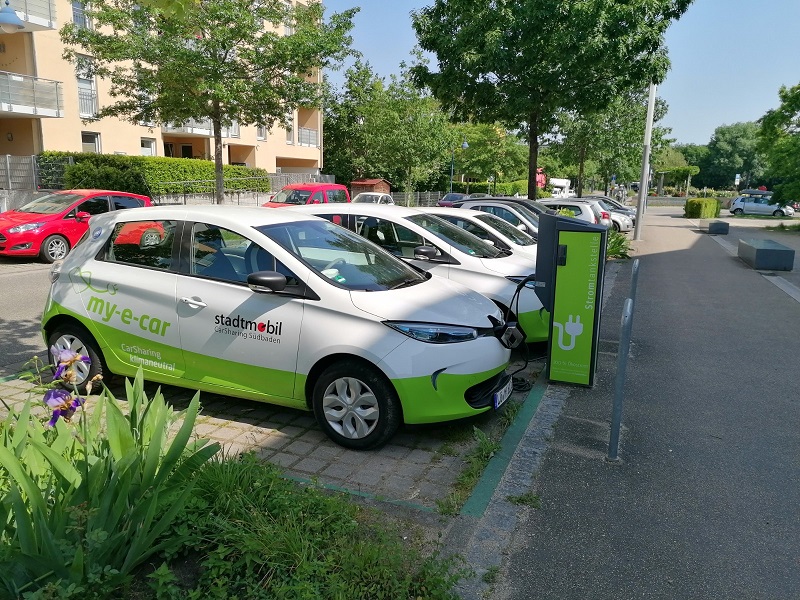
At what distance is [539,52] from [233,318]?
41.6 ft

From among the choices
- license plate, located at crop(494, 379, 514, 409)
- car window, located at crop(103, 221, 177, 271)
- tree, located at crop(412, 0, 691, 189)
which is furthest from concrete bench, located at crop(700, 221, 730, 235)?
car window, located at crop(103, 221, 177, 271)

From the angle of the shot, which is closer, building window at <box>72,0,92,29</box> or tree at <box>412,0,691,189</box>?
tree at <box>412,0,691,189</box>

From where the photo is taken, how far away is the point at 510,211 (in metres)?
12.9

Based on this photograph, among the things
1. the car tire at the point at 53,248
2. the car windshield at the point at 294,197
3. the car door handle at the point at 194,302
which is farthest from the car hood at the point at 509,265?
the car windshield at the point at 294,197

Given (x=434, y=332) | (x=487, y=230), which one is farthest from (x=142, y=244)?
(x=487, y=230)

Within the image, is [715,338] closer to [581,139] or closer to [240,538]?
[240,538]

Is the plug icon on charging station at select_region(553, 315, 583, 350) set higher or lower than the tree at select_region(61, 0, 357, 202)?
lower

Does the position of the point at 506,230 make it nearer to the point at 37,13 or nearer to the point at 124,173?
the point at 124,173

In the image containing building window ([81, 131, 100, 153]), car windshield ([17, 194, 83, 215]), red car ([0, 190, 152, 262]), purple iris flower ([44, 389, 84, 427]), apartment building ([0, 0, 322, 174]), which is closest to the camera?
purple iris flower ([44, 389, 84, 427])

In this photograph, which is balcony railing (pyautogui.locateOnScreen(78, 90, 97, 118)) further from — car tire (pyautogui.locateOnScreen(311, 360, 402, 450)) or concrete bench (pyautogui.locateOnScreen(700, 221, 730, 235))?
car tire (pyautogui.locateOnScreen(311, 360, 402, 450))

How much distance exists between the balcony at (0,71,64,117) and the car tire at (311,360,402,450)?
2314cm

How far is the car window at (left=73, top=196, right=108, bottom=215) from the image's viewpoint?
14.0 m

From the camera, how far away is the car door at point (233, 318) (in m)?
4.62

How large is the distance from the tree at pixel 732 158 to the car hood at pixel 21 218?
99.7m
